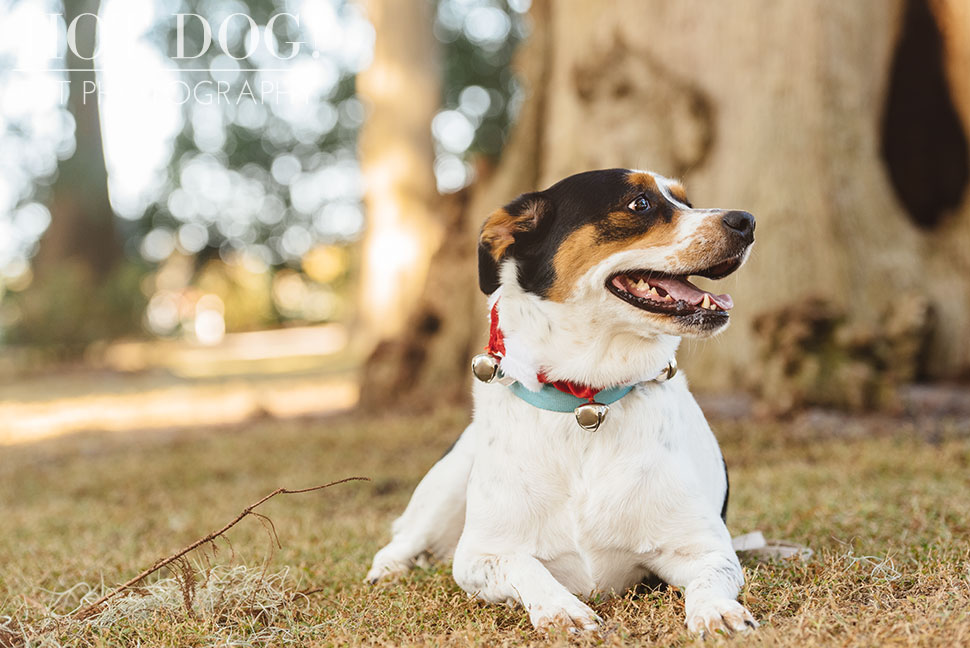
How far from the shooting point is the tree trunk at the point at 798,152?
274 inches

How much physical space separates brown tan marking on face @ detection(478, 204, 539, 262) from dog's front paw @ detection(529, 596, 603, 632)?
118 cm

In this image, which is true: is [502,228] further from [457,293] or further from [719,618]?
[457,293]

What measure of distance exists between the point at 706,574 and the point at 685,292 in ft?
2.91

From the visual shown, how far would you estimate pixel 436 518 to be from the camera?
3.60 meters

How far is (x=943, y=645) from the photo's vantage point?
7.52ft

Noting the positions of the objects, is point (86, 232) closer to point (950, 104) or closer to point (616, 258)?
point (950, 104)

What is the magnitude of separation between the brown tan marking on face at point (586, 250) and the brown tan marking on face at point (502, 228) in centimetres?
20

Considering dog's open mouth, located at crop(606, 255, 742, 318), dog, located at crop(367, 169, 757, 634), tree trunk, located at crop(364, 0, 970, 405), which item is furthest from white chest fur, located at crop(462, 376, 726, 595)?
tree trunk, located at crop(364, 0, 970, 405)

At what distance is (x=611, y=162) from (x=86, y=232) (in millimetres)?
14849

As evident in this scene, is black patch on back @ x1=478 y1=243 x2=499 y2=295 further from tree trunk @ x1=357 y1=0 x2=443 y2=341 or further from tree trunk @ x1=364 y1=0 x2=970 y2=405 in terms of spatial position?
tree trunk @ x1=357 y1=0 x2=443 y2=341

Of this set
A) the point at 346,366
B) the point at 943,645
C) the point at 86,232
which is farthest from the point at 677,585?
the point at 86,232

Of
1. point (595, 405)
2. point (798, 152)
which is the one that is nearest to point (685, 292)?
point (595, 405)

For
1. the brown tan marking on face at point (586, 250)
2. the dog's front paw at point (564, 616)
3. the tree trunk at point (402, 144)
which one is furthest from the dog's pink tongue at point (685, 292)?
the tree trunk at point (402, 144)

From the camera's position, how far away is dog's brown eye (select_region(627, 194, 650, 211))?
3.13m
